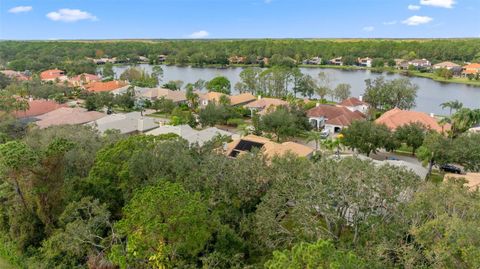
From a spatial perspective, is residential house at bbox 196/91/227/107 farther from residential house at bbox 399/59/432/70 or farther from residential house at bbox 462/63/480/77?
residential house at bbox 399/59/432/70

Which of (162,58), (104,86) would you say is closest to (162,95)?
(104,86)

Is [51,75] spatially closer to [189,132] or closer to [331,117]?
[189,132]

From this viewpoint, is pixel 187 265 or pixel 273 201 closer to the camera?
pixel 187 265

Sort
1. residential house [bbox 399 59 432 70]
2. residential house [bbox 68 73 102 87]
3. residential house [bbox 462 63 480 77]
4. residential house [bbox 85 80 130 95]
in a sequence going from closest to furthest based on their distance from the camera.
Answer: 1. residential house [bbox 85 80 130 95]
2. residential house [bbox 68 73 102 87]
3. residential house [bbox 462 63 480 77]
4. residential house [bbox 399 59 432 70]

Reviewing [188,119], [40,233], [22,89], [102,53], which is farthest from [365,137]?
[102,53]

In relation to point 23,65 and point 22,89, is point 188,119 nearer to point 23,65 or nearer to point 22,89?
point 22,89

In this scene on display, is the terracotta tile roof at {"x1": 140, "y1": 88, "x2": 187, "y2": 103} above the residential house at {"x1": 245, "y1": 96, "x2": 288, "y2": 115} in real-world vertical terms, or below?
above

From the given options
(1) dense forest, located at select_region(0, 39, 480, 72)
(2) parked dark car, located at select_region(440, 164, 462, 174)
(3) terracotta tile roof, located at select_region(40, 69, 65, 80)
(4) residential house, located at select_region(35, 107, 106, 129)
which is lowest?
(2) parked dark car, located at select_region(440, 164, 462, 174)

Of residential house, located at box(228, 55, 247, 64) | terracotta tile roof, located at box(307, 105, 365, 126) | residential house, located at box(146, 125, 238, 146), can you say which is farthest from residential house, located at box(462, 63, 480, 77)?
residential house, located at box(146, 125, 238, 146)
